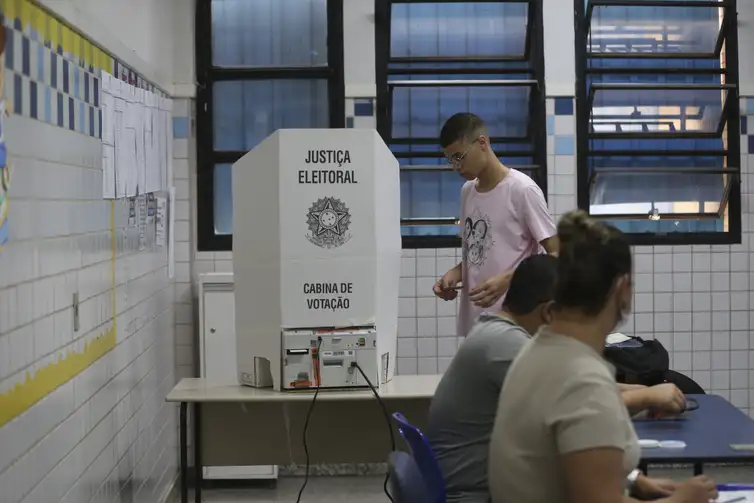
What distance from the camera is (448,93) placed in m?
5.46

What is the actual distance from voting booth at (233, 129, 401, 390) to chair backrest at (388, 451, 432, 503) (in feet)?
4.06

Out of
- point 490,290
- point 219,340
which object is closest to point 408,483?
point 490,290

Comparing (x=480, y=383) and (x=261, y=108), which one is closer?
(x=480, y=383)

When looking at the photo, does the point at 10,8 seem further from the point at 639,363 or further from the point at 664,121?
the point at 664,121

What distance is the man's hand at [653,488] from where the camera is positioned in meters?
2.01

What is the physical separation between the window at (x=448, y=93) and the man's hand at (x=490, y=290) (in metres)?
2.03

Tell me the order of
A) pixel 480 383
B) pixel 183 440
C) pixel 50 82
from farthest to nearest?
pixel 183 440 → pixel 50 82 → pixel 480 383

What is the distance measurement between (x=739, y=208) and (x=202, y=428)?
3258mm

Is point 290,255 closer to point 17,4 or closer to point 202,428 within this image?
point 202,428

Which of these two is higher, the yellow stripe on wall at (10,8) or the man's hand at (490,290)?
the yellow stripe on wall at (10,8)

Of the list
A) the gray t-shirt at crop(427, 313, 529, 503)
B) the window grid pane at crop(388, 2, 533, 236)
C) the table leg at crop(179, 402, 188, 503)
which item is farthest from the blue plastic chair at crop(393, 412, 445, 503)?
the window grid pane at crop(388, 2, 533, 236)

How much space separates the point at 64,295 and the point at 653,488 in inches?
72.3

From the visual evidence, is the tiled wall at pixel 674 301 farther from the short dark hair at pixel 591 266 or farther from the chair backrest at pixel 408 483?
the short dark hair at pixel 591 266

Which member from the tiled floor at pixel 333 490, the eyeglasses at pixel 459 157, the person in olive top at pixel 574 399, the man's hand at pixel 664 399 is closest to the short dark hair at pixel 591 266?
the person in olive top at pixel 574 399
